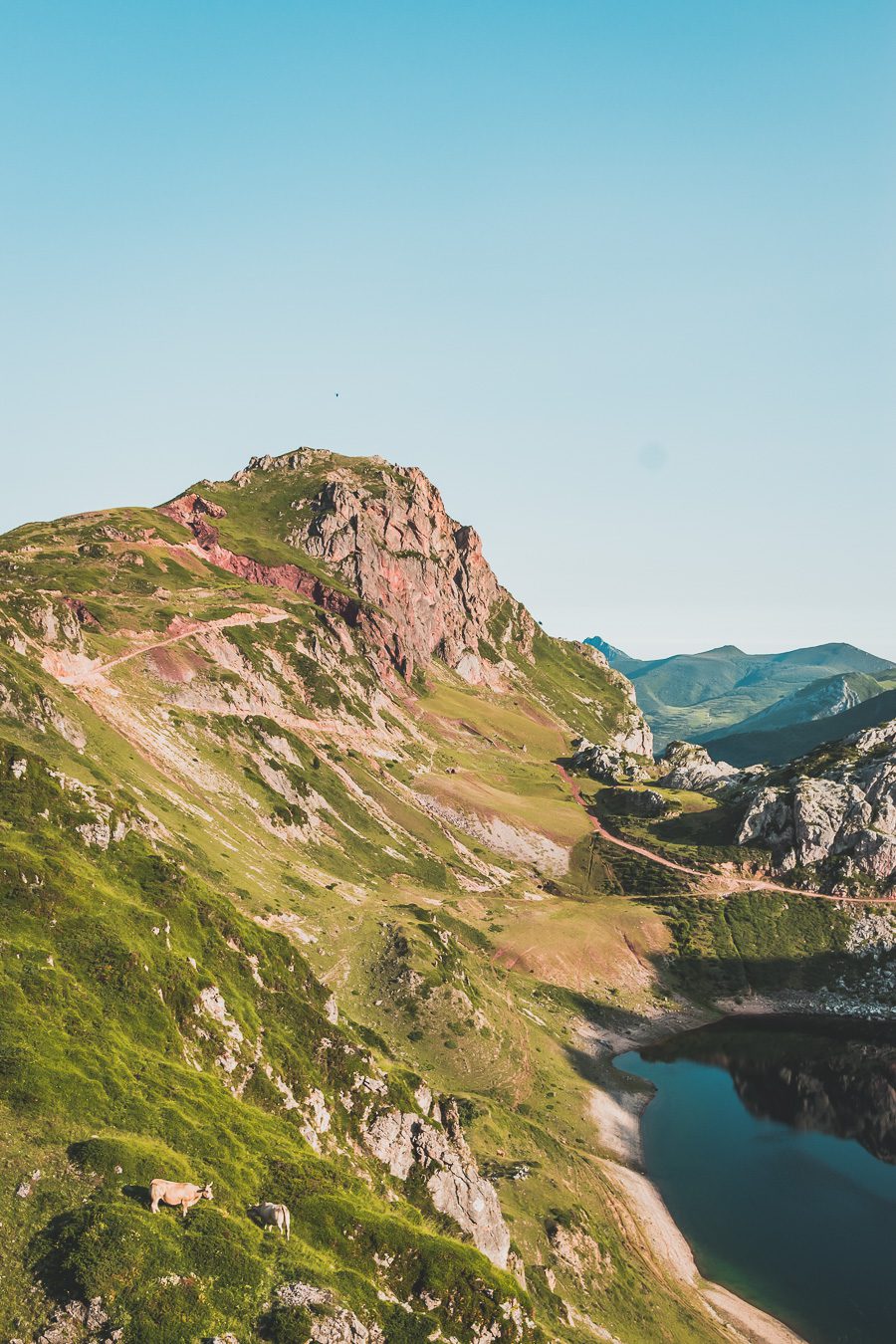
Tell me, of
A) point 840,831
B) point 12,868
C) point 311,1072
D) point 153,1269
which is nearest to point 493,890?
point 840,831

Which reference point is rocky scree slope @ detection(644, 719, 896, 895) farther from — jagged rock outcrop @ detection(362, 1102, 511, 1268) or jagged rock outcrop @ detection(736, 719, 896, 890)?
jagged rock outcrop @ detection(362, 1102, 511, 1268)

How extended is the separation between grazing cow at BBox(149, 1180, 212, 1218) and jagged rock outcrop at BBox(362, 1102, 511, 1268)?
24689 millimetres

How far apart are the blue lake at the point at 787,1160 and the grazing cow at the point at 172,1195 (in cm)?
6964

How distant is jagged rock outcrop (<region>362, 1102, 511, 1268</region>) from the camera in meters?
55.8

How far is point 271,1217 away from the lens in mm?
37938

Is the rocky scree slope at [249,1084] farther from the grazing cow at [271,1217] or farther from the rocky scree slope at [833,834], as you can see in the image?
the rocky scree slope at [833,834]

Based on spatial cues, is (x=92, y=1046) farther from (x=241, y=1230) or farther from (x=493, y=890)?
(x=493, y=890)

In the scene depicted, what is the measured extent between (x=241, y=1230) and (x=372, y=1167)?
2155cm

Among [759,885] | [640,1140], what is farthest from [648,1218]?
[759,885]

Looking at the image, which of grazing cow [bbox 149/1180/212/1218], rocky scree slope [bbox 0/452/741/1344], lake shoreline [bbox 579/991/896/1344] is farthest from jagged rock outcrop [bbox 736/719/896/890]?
grazing cow [bbox 149/1180/212/1218]

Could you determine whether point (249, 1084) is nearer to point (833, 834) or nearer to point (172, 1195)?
point (172, 1195)

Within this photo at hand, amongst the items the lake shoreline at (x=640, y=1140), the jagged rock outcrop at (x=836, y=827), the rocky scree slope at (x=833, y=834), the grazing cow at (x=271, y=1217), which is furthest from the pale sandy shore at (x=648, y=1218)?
the jagged rock outcrop at (x=836, y=827)

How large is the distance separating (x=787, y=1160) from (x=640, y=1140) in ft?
62.8

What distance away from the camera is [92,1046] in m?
41.1
